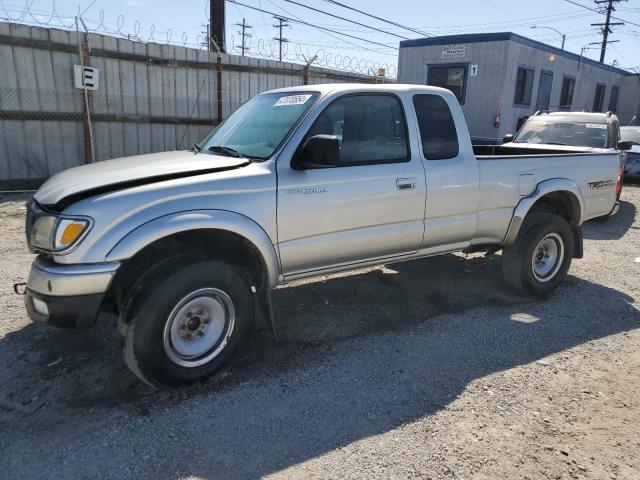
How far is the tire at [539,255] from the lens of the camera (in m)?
5.18

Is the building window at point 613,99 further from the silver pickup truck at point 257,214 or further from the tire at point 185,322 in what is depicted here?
the tire at point 185,322

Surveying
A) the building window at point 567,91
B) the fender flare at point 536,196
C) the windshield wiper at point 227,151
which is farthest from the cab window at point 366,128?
the building window at point 567,91

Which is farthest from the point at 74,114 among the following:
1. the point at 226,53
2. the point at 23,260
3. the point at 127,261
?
the point at 127,261

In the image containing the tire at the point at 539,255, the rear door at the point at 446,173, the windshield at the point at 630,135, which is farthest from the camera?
the windshield at the point at 630,135

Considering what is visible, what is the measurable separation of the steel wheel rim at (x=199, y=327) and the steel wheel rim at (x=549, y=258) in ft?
11.5

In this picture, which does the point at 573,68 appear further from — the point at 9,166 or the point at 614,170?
the point at 9,166

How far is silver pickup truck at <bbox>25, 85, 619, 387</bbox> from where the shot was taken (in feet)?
10.0

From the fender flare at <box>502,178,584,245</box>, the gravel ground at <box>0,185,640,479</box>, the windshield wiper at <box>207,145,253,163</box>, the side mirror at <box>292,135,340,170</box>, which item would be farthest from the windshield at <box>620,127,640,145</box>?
the windshield wiper at <box>207,145,253,163</box>

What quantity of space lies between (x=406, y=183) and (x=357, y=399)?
1.78 m

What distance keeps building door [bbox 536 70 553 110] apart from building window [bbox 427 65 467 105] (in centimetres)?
306

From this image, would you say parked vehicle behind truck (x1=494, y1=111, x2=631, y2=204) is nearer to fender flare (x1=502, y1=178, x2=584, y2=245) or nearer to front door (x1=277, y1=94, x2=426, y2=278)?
fender flare (x1=502, y1=178, x2=584, y2=245)

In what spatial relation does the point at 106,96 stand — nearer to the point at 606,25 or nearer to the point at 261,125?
the point at 261,125

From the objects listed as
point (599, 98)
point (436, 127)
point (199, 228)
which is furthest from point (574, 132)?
point (599, 98)

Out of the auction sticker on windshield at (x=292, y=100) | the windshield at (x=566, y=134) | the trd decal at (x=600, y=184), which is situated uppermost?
the auction sticker on windshield at (x=292, y=100)
